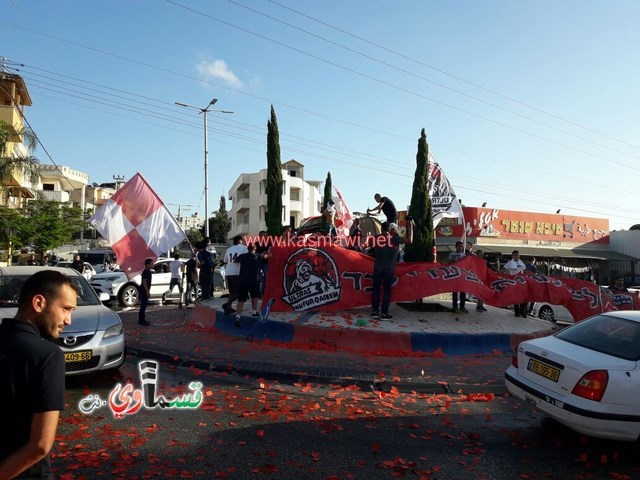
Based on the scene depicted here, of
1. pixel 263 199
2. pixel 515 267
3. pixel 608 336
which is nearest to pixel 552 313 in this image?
pixel 515 267

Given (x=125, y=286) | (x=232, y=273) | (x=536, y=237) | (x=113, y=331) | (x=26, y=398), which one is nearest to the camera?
(x=26, y=398)

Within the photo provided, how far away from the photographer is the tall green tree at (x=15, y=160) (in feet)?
77.3

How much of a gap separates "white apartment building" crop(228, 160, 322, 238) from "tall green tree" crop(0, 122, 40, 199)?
3072 cm

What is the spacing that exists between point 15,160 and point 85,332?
21.8m

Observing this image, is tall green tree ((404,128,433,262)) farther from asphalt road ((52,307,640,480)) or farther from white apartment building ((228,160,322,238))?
white apartment building ((228,160,322,238))

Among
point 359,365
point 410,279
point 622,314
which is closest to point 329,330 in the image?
point 359,365

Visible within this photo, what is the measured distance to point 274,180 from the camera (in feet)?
58.4

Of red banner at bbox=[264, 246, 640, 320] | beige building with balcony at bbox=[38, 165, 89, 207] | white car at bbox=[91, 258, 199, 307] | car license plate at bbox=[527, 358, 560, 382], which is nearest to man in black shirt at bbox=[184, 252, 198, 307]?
white car at bbox=[91, 258, 199, 307]

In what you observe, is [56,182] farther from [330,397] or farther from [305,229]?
[330,397]

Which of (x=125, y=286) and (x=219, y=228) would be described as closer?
(x=125, y=286)

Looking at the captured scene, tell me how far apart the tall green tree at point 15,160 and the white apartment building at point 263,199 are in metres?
30.7

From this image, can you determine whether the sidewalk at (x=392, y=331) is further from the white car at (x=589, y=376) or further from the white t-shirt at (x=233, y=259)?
the white car at (x=589, y=376)

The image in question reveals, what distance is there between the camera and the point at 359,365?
Result: 7984mm

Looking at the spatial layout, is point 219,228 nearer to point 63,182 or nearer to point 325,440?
point 63,182
